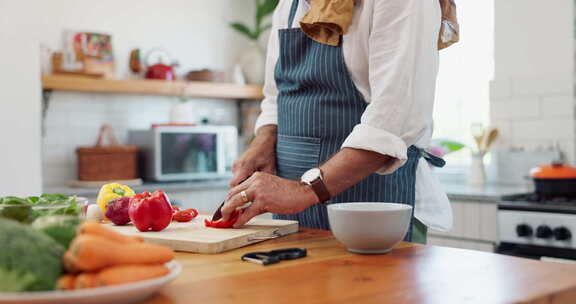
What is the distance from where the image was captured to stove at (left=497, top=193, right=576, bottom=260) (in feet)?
8.35

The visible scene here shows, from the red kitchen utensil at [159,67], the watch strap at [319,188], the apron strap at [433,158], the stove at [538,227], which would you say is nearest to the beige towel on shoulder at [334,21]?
the apron strap at [433,158]

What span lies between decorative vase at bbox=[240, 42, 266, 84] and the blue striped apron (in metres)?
2.78

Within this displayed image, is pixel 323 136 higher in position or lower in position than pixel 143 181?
higher

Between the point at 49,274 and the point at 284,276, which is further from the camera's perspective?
the point at 284,276

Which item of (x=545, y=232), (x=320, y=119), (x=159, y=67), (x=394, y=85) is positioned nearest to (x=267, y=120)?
(x=320, y=119)

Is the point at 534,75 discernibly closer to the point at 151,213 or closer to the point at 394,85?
the point at 394,85

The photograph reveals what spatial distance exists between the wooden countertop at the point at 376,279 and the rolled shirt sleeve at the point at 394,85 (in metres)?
0.29

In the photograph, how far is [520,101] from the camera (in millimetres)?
3371

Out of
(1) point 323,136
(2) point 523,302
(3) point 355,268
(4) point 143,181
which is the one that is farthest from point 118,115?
(2) point 523,302

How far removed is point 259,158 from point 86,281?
3.47 ft

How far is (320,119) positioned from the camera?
64.4 inches

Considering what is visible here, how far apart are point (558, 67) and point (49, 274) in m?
3.03

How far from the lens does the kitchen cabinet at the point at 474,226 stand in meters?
2.83

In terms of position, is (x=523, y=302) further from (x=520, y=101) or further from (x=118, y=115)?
(x=118, y=115)
